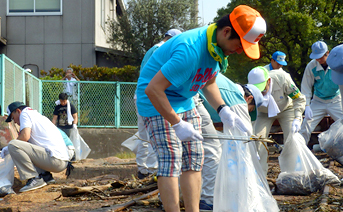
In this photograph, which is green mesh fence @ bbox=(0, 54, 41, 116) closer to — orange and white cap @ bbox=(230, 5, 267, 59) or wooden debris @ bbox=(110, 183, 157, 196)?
wooden debris @ bbox=(110, 183, 157, 196)

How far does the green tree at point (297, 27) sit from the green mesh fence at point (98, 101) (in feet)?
23.2

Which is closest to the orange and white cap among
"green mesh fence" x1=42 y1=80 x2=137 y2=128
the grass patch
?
the grass patch

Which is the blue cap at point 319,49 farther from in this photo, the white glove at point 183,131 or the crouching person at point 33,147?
the white glove at point 183,131

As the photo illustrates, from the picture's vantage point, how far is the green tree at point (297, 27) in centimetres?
1584

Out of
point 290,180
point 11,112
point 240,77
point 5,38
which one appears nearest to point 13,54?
point 5,38

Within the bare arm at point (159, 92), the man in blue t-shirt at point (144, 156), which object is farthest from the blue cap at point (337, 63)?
the man in blue t-shirt at point (144, 156)

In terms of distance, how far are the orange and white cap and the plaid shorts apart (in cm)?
67

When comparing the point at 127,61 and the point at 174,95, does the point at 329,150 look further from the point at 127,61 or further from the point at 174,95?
the point at 127,61

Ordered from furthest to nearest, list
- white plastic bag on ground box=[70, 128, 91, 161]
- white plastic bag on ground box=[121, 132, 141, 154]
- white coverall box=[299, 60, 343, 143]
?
white plastic bag on ground box=[70, 128, 91, 161] → white coverall box=[299, 60, 343, 143] → white plastic bag on ground box=[121, 132, 141, 154]

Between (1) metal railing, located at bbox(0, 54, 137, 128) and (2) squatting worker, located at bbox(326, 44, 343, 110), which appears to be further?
(1) metal railing, located at bbox(0, 54, 137, 128)

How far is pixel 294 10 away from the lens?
1623cm

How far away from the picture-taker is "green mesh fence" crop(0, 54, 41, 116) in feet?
25.6

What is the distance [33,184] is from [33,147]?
19.5 inches

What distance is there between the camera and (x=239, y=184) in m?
3.07
